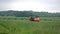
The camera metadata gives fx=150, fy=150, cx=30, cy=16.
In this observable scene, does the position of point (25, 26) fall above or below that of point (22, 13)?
below

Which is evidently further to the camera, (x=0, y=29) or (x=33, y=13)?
(x=33, y=13)

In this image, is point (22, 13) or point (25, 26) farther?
point (22, 13)

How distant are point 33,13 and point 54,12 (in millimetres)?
389

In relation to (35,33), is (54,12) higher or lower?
higher

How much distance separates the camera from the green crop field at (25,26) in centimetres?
254

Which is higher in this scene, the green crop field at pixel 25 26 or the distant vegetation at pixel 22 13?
the distant vegetation at pixel 22 13

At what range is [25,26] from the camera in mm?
2598

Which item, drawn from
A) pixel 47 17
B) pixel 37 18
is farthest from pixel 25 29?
pixel 47 17

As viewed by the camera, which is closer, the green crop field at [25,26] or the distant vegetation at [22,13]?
the green crop field at [25,26]

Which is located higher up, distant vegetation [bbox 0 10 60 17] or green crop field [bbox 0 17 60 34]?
distant vegetation [bbox 0 10 60 17]

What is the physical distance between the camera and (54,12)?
2768 millimetres

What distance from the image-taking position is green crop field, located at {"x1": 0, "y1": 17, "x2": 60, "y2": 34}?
2541 mm

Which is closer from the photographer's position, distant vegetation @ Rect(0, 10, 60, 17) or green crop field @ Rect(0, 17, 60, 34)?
green crop field @ Rect(0, 17, 60, 34)

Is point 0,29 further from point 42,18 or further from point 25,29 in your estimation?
point 42,18
